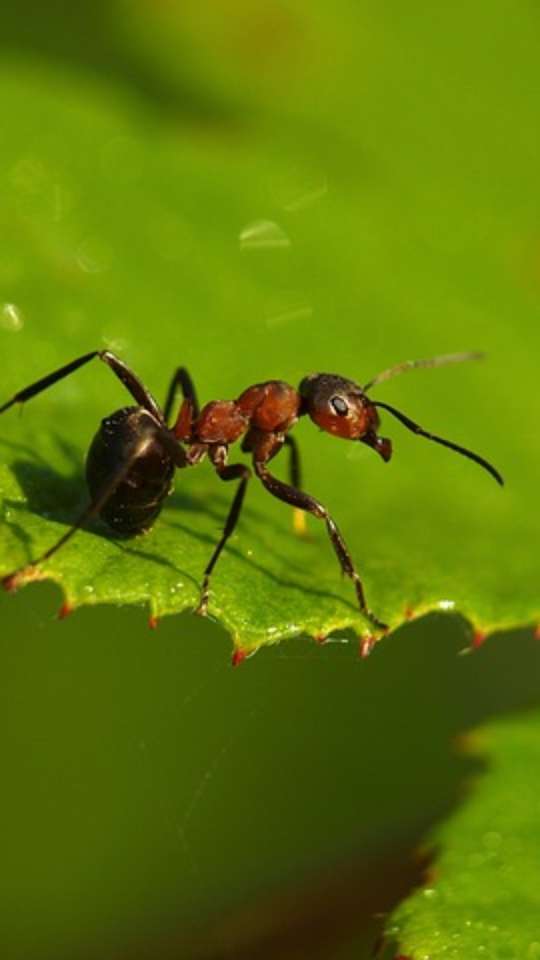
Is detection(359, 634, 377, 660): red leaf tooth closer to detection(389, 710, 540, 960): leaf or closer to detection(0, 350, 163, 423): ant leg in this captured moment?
detection(389, 710, 540, 960): leaf

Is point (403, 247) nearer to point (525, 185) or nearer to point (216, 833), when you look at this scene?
point (525, 185)

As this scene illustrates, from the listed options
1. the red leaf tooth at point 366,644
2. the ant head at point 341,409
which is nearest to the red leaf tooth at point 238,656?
the red leaf tooth at point 366,644

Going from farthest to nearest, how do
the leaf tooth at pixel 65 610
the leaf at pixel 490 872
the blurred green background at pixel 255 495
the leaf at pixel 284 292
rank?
the blurred green background at pixel 255 495 < the leaf at pixel 284 292 < the leaf tooth at pixel 65 610 < the leaf at pixel 490 872

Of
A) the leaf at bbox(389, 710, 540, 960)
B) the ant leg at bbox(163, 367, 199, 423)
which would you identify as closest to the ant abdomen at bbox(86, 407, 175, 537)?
the ant leg at bbox(163, 367, 199, 423)

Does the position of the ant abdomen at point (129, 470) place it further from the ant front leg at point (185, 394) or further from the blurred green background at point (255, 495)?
the ant front leg at point (185, 394)

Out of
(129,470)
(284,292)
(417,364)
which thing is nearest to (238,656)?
(129,470)

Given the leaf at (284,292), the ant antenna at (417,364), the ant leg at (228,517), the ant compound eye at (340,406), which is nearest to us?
the ant leg at (228,517)
